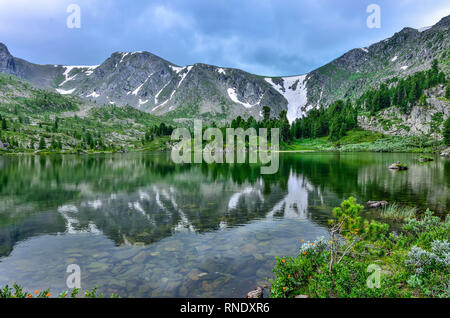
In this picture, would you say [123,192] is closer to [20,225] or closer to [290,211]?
[20,225]

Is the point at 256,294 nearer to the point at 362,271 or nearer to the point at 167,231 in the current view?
the point at 362,271

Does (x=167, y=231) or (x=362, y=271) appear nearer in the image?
(x=362, y=271)

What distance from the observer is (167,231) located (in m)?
23.6

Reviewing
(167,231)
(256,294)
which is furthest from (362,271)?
(167,231)

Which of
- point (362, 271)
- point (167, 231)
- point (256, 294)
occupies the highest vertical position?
point (362, 271)

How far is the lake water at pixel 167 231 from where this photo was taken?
591 inches

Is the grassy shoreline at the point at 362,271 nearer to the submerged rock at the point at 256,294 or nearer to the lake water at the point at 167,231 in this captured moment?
the submerged rock at the point at 256,294

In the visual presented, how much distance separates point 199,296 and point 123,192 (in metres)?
34.7

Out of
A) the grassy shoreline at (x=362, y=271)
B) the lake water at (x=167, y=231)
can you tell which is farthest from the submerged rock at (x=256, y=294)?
the lake water at (x=167, y=231)

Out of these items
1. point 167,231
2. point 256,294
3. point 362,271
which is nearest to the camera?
point 362,271
